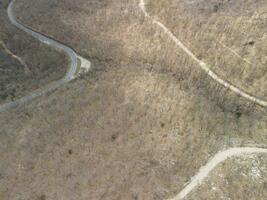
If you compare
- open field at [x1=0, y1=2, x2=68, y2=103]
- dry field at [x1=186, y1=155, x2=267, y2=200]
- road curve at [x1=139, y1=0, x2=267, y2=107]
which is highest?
road curve at [x1=139, y1=0, x2=267, y2=107]

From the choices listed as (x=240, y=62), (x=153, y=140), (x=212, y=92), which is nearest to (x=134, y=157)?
(x=153, y=140)

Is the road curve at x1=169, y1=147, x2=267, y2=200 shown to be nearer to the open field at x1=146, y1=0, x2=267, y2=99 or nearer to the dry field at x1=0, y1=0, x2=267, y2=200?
the dry field at x1=0, y1=0, x2=267, y2=200

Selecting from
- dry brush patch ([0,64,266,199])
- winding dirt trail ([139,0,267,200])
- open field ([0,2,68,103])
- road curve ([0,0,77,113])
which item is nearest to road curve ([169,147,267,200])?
winding dirt trail ([139,0,267,200])

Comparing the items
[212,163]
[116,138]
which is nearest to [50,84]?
[116,138]

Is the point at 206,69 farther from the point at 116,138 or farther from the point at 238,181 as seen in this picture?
the point at 238,181

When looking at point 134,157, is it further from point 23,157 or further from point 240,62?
point 240,62

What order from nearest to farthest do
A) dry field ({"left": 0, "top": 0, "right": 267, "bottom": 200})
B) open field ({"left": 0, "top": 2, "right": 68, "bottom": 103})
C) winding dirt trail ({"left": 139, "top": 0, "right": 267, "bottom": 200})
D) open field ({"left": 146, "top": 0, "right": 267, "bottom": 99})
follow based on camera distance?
winding dirt trail ({"left": 139, "top": 0, "right": 267, "bottom": 200}), dry field ({"left": 0, "top": 0, "right": 267, "bottom": 200}), open field ({"left": 146, "top": 0, "right": 267, "bottom": 99}), open field ({"left": 0, "top": 2, "right": 68, "bottom": 103})
